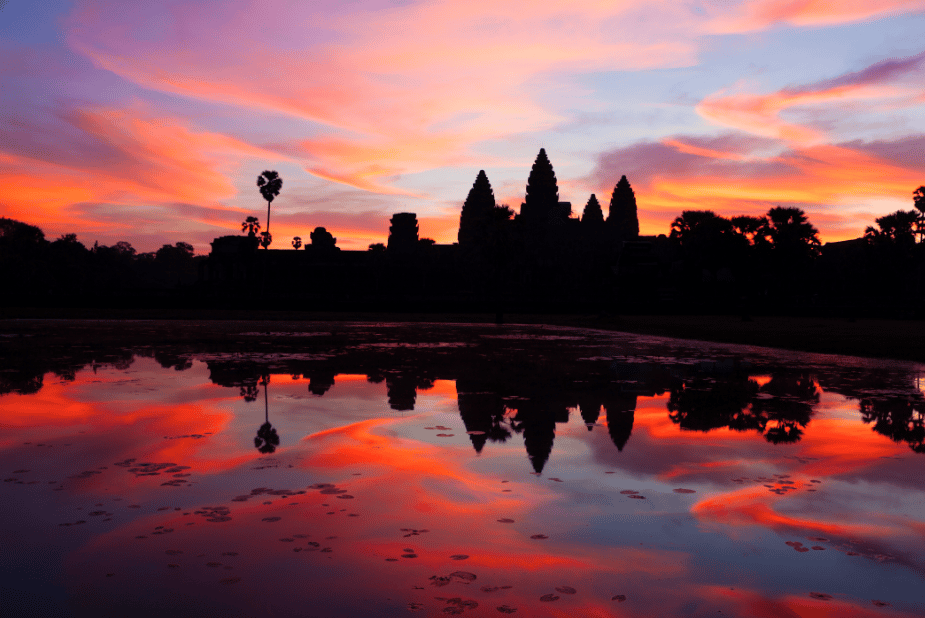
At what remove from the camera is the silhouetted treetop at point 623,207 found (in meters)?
126

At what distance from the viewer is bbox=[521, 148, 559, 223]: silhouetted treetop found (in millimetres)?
114062

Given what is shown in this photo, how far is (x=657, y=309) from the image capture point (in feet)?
194

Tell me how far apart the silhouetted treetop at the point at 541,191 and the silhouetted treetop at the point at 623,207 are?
14.9 meters

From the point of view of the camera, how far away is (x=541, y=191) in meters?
115

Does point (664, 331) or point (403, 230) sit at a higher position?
point (403, 230)

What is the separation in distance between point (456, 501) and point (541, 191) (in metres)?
111

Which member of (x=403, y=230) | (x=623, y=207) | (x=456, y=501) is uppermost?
(x=623, y=207)

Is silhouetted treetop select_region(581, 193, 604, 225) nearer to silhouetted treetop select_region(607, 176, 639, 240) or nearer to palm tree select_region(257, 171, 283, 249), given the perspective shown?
silhouetted treetop select_region(607, 176, 639, 240)

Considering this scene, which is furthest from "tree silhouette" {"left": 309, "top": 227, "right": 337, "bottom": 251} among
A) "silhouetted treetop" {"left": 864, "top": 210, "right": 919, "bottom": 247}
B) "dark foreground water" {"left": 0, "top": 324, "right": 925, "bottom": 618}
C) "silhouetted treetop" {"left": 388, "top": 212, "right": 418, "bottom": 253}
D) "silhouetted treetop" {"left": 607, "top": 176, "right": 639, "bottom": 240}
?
"dark foreground water" {"left": 0, "top": 324, "right": 925, "bottom": 618}

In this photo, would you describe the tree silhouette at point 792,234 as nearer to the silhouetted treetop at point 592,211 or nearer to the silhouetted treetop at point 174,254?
the silhouetted treetop at point 592,211

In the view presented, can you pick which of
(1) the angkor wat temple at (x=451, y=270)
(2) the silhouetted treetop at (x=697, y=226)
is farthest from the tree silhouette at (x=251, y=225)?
(2) the silhouetted treetop at (x=697, y=226)

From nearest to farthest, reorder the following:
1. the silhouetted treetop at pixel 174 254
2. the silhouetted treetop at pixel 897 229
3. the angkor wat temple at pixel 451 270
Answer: the silhouetted treetop at pixel 897 229 < the angkor wat temple at pixel 451 270 < the silhouetted treetop at pixel 174 254

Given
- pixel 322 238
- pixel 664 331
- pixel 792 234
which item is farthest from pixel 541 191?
pixel 664 331

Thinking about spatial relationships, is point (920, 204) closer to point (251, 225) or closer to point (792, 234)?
point (792, 234)
